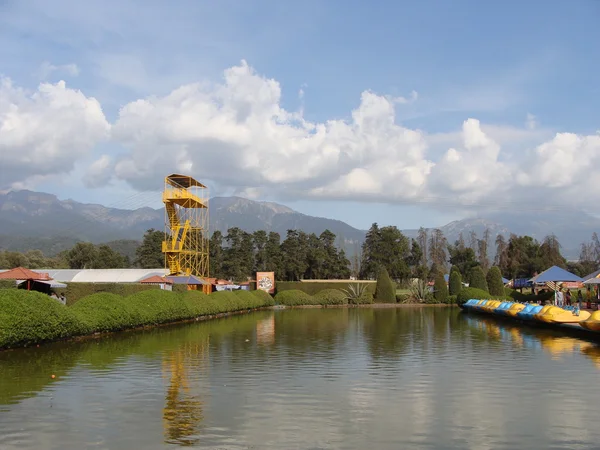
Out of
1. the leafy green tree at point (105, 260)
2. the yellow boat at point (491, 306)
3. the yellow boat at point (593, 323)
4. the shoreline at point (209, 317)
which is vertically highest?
the leafy green tree at point (105, 260)

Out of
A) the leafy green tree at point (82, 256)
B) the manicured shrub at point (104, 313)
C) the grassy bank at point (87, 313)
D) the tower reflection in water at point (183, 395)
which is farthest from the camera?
the leafy green tree at point (82, 256)

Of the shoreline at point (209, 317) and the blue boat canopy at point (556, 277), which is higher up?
the blue boat canopy at point (556, 277)

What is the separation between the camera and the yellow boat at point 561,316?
20.4 m

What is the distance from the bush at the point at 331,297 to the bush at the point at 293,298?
485 mm

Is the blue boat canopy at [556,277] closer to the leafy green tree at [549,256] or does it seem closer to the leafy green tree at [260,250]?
the leafy green tree at [549,256]

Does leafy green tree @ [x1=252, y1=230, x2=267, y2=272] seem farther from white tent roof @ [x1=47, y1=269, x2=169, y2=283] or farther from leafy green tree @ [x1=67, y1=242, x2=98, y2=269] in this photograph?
white tent roof @ [x1=47, y1=269, x2=169, y2=283]

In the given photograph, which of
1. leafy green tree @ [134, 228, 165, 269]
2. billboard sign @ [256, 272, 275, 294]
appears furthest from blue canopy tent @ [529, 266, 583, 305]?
leafy green tree @ [134, 228, 165, 269]

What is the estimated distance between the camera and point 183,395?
9352 mm

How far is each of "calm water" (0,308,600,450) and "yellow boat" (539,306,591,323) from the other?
4.29 m

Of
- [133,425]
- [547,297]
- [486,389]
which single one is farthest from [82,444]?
[547,297]

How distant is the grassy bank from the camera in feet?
46.6

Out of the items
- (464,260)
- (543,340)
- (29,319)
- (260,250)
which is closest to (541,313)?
(543,340)

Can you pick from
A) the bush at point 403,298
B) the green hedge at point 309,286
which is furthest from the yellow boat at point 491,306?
the green hedge at point 309,286

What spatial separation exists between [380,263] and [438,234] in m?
30.5
